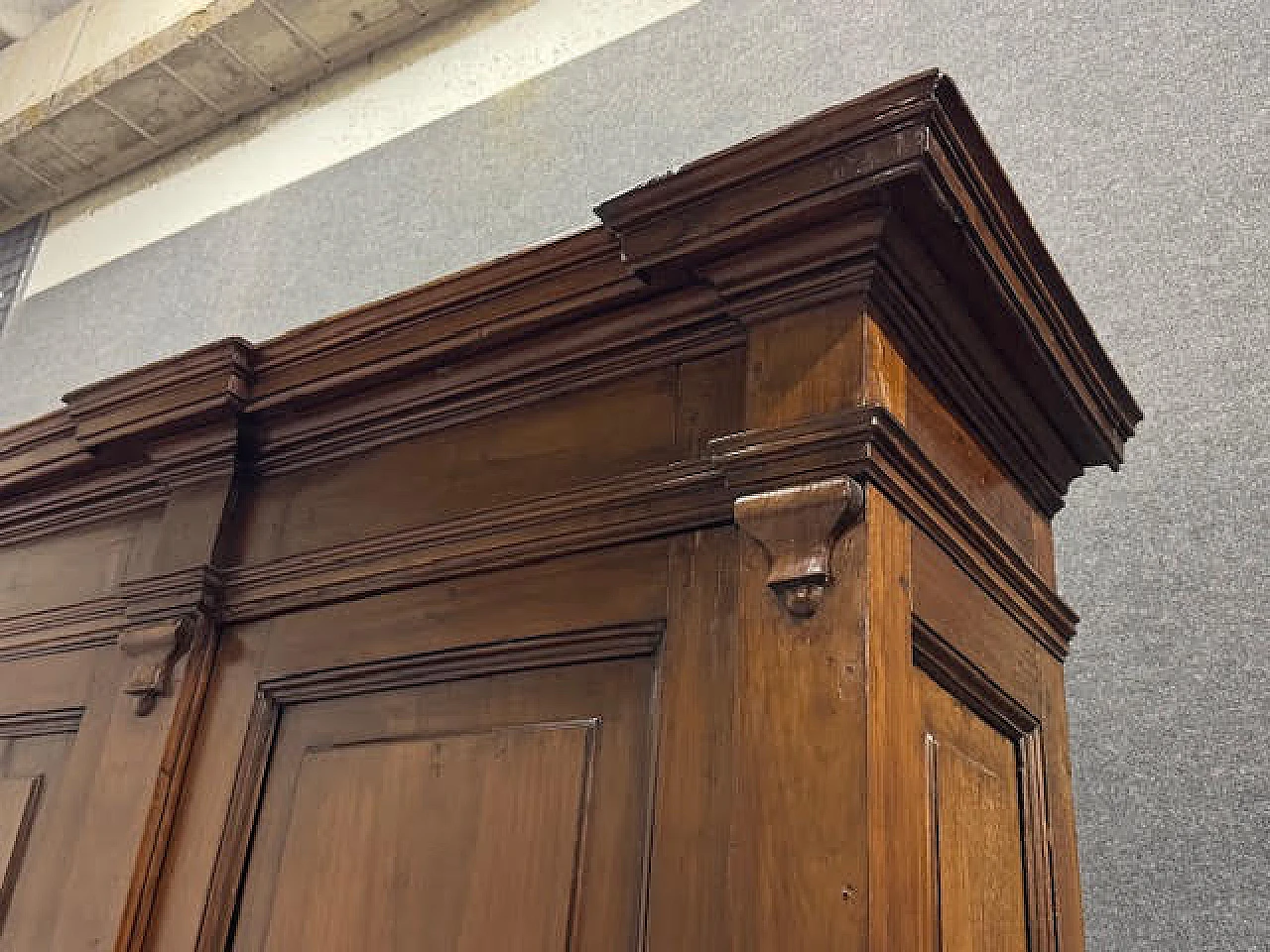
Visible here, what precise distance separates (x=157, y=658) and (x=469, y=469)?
19.6 inches

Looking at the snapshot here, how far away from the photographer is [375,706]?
4.74 feet

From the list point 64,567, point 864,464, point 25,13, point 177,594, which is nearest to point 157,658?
point 177,594

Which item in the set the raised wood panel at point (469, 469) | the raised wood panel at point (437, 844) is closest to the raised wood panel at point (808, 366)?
the raised wood panel at point (469, 469)

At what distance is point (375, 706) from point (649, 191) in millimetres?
657

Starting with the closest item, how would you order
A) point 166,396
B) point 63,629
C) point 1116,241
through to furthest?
point 166,396 → point 63,629 → point 1116,241

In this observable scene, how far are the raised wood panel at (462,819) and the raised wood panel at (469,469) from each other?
0.23 meters

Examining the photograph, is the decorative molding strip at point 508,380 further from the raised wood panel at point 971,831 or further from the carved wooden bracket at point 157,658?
the raised wood panel at point 971,831

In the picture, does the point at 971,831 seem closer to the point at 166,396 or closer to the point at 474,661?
the point at 474,661

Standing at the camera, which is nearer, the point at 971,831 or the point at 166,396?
the point at 971,831

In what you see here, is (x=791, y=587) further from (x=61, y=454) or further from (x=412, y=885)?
(x=61, y=454)

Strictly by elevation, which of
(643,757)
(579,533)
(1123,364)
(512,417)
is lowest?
(643,757)

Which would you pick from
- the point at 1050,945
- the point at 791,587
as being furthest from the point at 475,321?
the point at 1050,945

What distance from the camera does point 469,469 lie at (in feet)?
5.01

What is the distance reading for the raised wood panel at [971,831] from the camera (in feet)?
3.88
